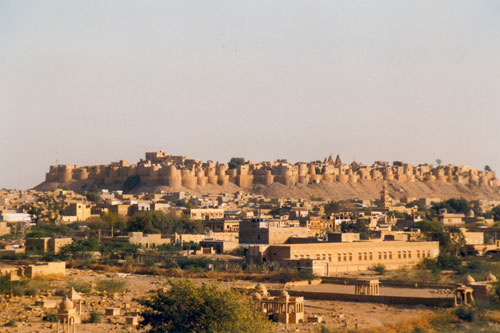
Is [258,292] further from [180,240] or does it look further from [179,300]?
[180,240]

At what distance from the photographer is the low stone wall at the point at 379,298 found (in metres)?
23.1

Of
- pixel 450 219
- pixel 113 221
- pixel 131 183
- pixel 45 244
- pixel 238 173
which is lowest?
pixel 45 244

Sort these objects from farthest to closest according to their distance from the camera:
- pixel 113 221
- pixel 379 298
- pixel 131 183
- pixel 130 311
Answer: pixel 131 183 < pixel 113 221 < pixel 379 298 < pixel 130 311

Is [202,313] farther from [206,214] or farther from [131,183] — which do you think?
[131,183]

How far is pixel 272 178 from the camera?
85.2 meters

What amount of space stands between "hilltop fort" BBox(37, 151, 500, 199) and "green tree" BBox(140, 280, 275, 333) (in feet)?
196

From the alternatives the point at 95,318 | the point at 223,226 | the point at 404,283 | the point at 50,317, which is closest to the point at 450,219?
the point at 223,226

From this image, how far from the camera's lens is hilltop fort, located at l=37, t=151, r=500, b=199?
267ft

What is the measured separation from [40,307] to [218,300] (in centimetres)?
644

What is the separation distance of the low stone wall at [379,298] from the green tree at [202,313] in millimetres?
5757

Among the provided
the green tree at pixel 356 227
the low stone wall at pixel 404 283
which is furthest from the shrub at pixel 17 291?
the green tree at pixel 356 227

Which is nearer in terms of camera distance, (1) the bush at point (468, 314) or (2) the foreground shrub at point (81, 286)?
(1) the bush at point (468, 314)

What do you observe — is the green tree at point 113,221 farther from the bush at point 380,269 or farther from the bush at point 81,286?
the bush at point 81,286

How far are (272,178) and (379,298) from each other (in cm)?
6108
